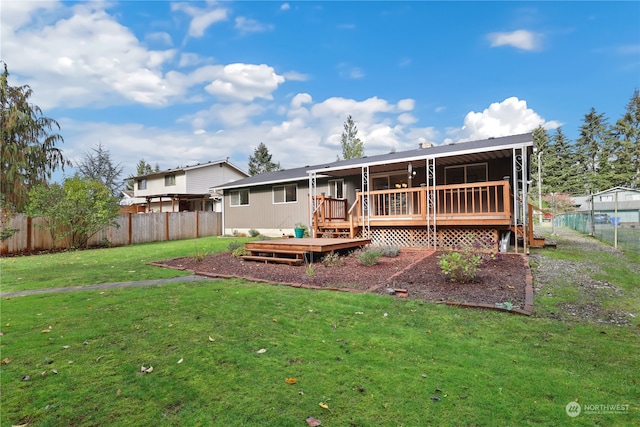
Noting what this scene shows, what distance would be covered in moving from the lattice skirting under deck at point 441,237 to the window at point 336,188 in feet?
12.3

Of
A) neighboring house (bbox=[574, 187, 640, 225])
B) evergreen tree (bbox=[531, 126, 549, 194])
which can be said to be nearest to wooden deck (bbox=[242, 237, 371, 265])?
neighboring house (bbox=[574, 187, 640, 225])

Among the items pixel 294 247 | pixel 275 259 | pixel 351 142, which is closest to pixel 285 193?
pixel 275 259

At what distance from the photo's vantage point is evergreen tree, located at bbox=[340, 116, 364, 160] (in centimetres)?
3256

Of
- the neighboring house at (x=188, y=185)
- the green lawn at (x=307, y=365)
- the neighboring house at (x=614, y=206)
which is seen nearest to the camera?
the green lawn at (x=307, y=365)

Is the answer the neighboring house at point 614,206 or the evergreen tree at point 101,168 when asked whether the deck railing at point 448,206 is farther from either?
the evergreen tree at point 101,168

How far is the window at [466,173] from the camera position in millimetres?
11727

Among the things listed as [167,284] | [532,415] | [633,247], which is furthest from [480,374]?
[633,247]

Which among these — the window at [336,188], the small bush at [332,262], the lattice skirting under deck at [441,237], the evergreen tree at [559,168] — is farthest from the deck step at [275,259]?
the evergreen tree at [559,168]

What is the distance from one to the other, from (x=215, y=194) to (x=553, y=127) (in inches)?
1780

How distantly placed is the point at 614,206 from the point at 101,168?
5019cm

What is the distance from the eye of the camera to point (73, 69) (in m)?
9.16

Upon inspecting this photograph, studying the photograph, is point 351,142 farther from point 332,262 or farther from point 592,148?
point 592,148

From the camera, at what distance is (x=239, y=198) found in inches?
754

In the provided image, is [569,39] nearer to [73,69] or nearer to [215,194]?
[73,69]
